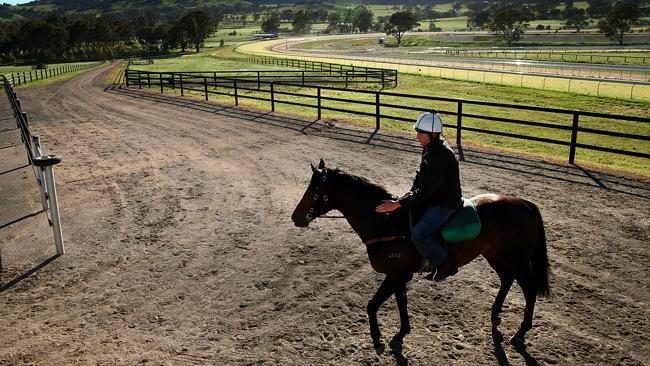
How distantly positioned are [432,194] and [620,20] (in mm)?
124367

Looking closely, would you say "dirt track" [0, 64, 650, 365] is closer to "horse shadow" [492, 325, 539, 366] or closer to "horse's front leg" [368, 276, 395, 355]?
"horse shadow" [492, 325, 539, 366]

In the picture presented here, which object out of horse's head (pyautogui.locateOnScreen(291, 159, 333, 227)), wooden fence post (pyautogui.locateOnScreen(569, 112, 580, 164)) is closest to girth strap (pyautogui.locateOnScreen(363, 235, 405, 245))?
horse's head (pyautogui.locateOnScreen(291, 159, 333, 227))

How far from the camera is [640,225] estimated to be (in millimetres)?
8617

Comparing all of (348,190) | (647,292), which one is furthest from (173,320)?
(647,292)

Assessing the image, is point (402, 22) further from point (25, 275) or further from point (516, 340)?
point (516, 340)

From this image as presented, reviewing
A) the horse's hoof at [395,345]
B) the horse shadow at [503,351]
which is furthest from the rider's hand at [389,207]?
the horse shadow at [503,351]

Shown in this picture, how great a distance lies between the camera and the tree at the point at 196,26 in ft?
420

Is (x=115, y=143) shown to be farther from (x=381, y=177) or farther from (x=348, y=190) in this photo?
(x=348, y=190)

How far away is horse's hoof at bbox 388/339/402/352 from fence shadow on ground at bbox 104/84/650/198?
24.6 ft

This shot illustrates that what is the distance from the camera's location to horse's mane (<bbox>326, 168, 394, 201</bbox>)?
541 cm

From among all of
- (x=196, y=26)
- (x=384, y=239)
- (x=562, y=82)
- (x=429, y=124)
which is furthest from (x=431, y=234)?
(x=196, y=26)

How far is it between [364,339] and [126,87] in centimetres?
3510

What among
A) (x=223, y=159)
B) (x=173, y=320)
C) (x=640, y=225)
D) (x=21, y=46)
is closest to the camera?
(x=173, y=320)

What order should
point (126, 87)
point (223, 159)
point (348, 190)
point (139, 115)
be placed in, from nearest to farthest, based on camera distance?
point (348, 190)
point (223, 159)
point (139, 115)
point (126, 87)
